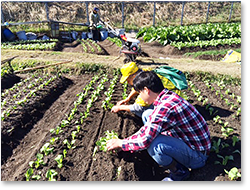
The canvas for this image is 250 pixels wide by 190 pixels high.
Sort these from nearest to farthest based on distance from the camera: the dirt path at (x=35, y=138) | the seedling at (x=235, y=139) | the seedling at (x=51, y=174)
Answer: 1. the seedling at (x=51, y=174)
2. the dirt path at (x=35, y=138)
3. the seedling at (x=235, y=139)

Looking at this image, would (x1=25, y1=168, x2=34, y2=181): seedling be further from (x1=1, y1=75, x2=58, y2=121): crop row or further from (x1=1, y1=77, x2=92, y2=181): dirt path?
(x1=1, y1=75, x2=58, y2=121): crop row

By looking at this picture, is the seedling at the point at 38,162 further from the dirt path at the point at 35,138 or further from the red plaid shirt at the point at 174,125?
the red plaid shirt at the point at 174,125

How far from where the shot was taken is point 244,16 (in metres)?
4.05

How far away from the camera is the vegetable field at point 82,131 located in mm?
2871

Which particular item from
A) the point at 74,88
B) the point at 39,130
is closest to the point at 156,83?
the point at 39,130

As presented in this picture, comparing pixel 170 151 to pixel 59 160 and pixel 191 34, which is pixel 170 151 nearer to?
pixel 59 160

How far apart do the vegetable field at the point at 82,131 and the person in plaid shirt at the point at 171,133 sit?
0.33 m

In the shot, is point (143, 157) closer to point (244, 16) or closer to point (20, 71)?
point (244, 16)

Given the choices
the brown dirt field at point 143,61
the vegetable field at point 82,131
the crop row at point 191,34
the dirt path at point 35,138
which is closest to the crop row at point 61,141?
the vegetable field at point 82,131

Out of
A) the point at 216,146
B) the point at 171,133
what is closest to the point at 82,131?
the point at 171,133

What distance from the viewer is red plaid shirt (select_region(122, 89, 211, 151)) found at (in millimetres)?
2410

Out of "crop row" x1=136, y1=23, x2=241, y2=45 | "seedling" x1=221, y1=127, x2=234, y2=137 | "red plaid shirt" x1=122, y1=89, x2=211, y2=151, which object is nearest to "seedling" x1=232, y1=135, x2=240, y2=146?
"seedling" x1=221, y1=127, x2=234, y2=137

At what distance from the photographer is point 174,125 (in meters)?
2.50

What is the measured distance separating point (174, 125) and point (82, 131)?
1660 millimetres
